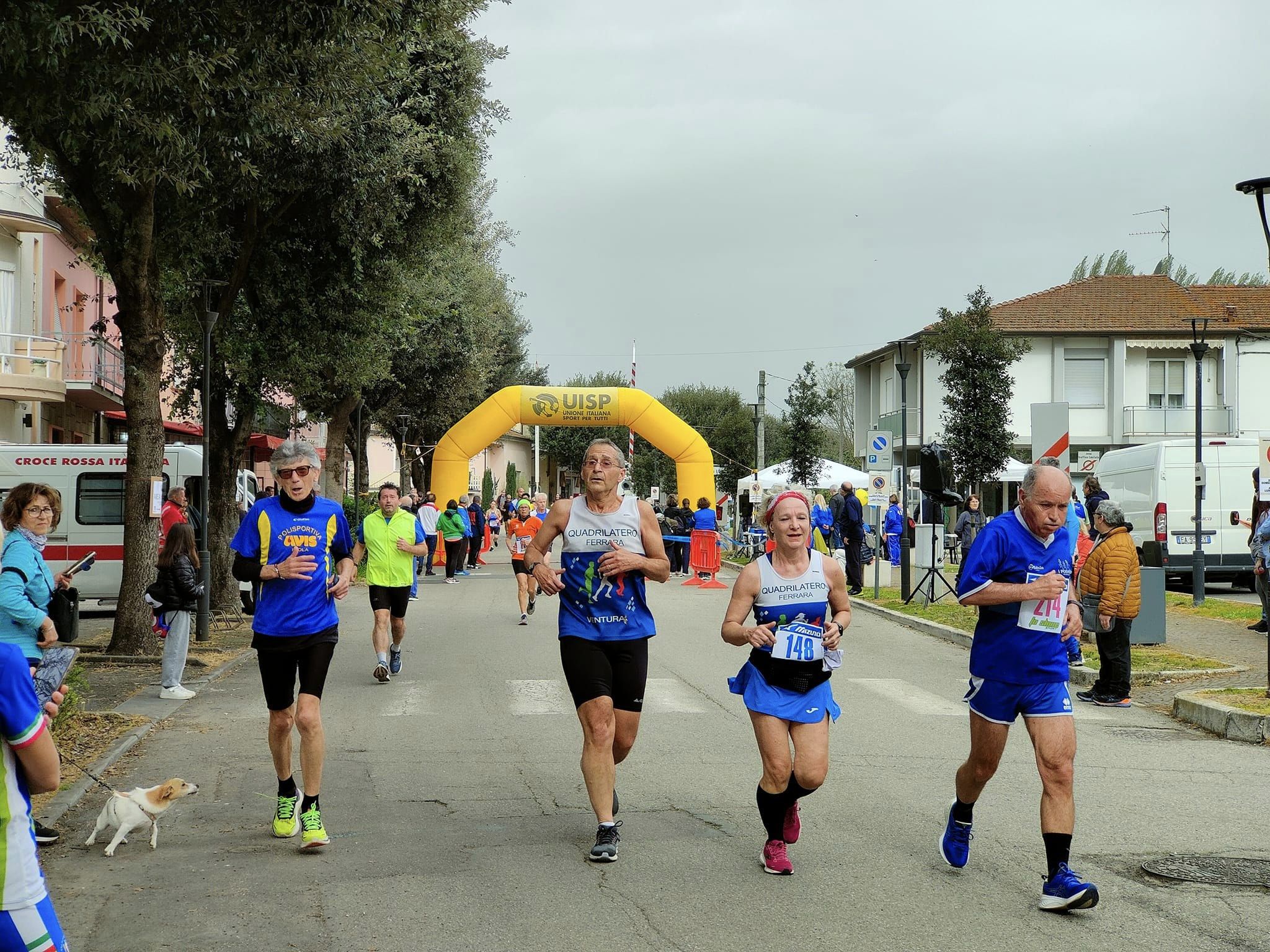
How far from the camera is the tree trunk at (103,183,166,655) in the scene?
552 inches

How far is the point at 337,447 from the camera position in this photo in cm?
3450

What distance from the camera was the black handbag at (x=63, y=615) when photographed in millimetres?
6867

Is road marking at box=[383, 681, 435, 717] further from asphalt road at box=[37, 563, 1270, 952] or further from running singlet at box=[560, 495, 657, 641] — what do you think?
running singlet at box=[560, 495, 657, 641]

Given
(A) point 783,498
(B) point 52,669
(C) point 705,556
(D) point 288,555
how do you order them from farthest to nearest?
1. (C) point 705,556
2. (D) point 288,555
3. (B) point 52,669
4. (A) point 783,498

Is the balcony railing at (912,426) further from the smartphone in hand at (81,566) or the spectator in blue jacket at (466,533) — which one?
the smartphone in hand at (81,566)

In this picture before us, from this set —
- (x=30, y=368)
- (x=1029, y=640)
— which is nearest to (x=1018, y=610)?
(x=1029, y=640)

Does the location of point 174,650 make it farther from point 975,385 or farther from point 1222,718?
point 975,385

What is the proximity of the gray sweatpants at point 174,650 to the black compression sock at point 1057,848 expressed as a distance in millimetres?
8518

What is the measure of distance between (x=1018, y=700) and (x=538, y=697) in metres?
6.75

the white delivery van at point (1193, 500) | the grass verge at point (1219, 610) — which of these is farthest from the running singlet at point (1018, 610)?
the white delivery van at point (1193, 500)

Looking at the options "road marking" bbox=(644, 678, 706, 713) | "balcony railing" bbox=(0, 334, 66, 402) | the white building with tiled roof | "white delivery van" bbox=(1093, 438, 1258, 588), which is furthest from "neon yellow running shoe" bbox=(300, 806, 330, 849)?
the white building with tiled roof

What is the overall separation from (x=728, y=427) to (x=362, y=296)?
5502 cm

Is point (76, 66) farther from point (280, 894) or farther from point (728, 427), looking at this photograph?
point (728, 427)

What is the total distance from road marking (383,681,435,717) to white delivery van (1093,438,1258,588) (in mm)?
15665
